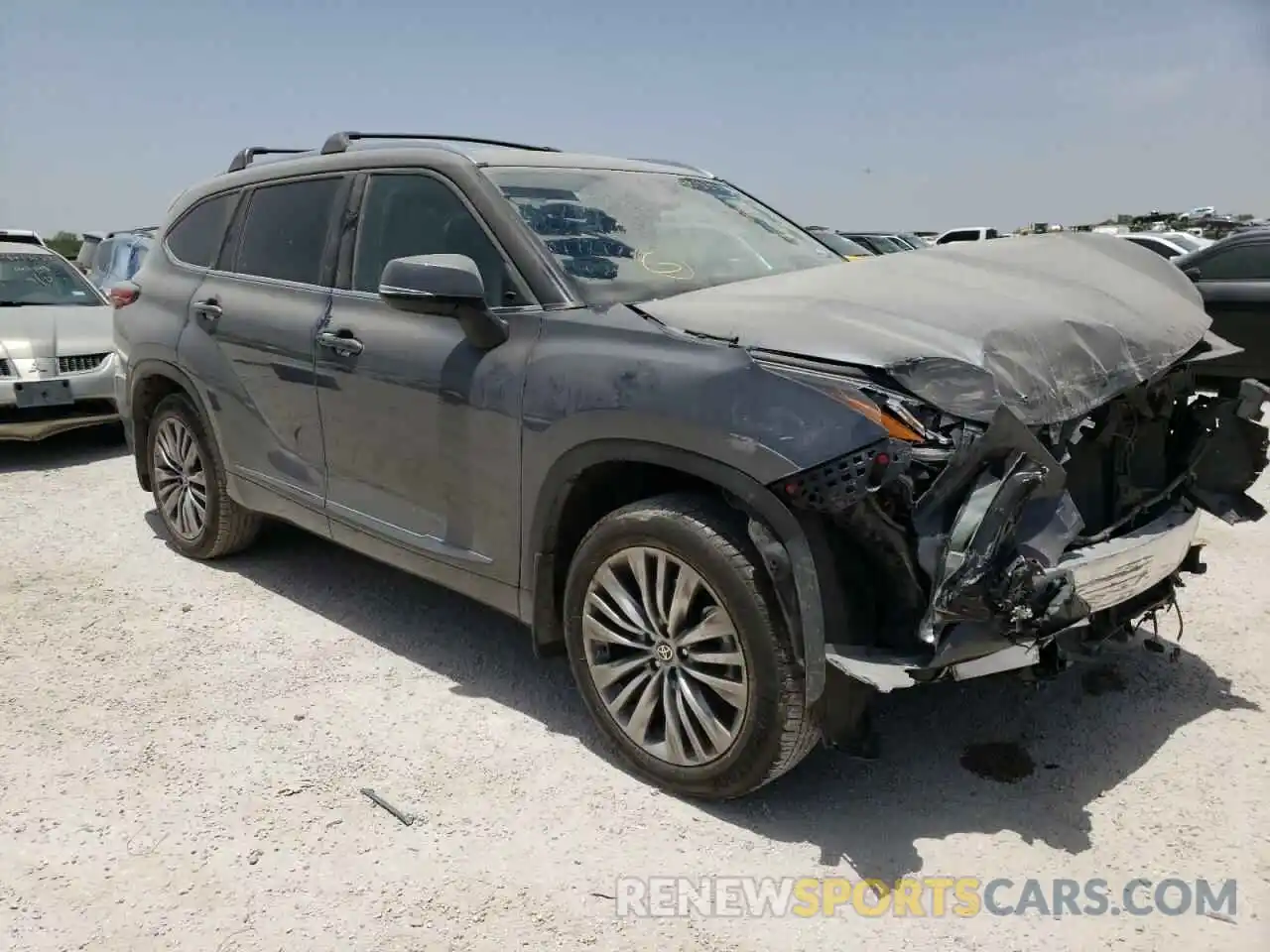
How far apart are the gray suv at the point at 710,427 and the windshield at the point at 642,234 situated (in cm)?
2

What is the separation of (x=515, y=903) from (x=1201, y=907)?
5.75ft

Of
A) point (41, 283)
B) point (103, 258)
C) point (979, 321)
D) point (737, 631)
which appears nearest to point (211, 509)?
point (737, 631)

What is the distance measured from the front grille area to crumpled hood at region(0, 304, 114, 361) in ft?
0.11

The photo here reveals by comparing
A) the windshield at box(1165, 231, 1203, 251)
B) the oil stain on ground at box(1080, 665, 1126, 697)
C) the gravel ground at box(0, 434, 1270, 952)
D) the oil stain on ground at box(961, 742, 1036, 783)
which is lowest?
the gravel ground at box(0, 434, 1270, 952)

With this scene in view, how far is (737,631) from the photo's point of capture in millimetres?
2773

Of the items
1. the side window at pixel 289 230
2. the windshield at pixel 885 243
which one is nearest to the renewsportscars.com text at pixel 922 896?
the side window at pixel 289 230

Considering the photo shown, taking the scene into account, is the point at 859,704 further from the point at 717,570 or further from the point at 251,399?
the point at 251,399

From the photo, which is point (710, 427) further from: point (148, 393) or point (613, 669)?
point (148, 393)

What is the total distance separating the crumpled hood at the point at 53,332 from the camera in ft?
24.4

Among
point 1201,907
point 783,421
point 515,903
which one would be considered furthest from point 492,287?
point 1201,907

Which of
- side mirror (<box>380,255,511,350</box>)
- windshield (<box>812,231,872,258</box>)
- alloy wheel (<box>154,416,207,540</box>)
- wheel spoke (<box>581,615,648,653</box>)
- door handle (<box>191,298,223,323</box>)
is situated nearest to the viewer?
wheel spoke (<box>581,615,648,653</box>)

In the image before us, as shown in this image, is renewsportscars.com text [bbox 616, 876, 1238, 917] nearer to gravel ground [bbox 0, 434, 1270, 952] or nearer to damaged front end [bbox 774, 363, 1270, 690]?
gravel ground [bbox 0, 434, 1270, 952]

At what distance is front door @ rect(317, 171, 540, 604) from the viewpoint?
11.0 ft

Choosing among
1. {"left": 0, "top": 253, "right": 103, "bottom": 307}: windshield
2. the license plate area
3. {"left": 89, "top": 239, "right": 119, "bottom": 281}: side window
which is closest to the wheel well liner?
the license plate area
